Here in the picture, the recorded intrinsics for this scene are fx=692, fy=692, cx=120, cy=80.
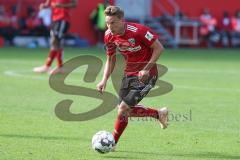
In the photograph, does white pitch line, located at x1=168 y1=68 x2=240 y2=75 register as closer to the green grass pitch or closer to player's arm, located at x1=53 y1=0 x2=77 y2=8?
the green grass pitch

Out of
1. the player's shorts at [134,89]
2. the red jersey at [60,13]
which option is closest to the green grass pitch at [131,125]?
the player's shorts at [134,89]

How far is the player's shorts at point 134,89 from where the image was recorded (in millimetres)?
8273

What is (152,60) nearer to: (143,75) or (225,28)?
(143,75)

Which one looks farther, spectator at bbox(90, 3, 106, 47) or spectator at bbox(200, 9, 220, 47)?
spectator at bbox(200, 9, 220, 47)

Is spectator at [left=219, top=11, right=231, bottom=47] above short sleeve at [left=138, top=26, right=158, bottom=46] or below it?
below

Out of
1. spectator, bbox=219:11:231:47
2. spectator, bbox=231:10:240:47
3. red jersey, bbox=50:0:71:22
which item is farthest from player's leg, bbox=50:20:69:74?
spectator, bbox=231:10:240:47

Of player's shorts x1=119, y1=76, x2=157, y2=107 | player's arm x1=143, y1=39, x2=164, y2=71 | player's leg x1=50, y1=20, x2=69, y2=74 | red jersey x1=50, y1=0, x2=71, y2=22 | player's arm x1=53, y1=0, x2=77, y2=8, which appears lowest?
player's leg x1=50, y1=20, x2=69, y2=74

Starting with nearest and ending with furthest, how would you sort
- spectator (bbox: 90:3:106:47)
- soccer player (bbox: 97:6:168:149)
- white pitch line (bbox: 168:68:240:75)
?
soccer player (bbox: 97:6:168:149), white pitch line (bbox: 168:68:240:75), spectator (bbox: 90:3:106:47)

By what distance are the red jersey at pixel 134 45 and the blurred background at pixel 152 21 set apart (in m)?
22.4

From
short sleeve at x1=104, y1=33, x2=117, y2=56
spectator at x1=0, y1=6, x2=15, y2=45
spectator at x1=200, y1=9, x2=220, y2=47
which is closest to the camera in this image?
short sleeve at x1=104, y1=33, x2=117, y2=56

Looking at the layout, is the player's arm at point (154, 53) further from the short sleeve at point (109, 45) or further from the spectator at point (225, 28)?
the spectator at point (225, 28)

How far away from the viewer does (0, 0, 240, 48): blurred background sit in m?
31.0

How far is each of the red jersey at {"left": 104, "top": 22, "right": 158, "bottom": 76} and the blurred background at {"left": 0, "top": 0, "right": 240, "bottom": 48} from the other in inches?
882

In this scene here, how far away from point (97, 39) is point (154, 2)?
12.4 feet
